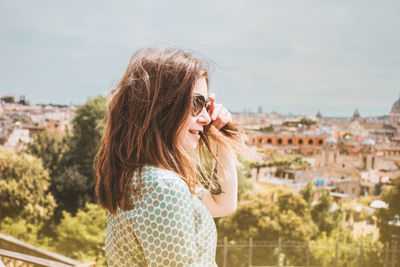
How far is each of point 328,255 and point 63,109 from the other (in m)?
7.28

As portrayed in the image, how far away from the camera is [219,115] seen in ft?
2.48

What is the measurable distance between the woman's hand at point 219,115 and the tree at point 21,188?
25.4 feet

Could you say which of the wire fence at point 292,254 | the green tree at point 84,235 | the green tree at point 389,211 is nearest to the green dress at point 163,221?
the wire fence at point 292,254

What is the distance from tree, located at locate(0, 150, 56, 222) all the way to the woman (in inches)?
308

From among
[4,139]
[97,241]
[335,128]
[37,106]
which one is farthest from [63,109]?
[335,128]

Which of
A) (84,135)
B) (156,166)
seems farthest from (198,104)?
(84,135)

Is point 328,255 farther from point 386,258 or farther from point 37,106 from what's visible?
point 37,106

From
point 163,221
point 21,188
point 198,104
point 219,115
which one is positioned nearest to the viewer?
point 163,221

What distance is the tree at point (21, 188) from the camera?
24.6 feet

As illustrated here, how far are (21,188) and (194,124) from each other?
8.03 metres

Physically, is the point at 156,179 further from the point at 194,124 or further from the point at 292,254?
the point at 292,254

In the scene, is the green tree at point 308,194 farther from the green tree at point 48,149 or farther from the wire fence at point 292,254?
the green tree at point 48,149

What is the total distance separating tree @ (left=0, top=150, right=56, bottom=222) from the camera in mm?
7504

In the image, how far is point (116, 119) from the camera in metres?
0.60
